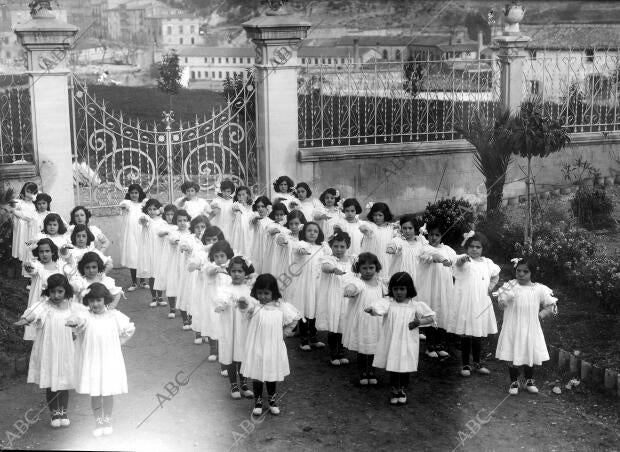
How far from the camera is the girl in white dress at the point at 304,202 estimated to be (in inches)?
460

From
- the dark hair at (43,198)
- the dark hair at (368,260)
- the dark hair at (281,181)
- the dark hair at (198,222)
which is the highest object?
the dark hair at (281,181)

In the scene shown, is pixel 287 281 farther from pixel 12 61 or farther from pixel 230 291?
pixel 12 61

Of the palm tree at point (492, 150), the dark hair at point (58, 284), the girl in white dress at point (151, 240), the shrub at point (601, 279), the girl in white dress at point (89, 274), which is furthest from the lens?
the palm tree at point (492, 150)

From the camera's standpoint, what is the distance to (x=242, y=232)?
1194cm

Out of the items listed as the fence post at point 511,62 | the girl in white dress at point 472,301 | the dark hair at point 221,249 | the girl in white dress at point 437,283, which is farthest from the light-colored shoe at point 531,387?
the fence post at point 511,62

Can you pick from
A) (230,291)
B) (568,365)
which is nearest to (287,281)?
(230,291)

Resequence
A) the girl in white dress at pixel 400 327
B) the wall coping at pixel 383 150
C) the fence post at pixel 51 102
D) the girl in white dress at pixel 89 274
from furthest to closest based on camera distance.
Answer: the wall coping at pixel 383 150 → the fence post at pixel 51 102 → the girl in white dress at pixel 89 274 → the girl in white dress at pixel 400 327

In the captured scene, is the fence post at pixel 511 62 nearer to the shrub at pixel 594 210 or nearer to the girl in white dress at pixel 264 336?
the shrub at pixel 594 210

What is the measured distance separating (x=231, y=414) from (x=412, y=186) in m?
7.20

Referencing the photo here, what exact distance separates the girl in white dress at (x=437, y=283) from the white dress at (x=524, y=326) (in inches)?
38.1

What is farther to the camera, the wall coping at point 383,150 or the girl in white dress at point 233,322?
the wall coping at point 383,150

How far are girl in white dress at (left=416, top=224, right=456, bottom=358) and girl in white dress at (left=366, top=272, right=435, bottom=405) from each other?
1.21 meters

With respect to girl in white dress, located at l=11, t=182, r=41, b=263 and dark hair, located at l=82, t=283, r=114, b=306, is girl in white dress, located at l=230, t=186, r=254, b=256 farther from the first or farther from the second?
dark hair, located at l=82, t=283, r=114, b=306

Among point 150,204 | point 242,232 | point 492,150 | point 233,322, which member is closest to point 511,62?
point 492,150
